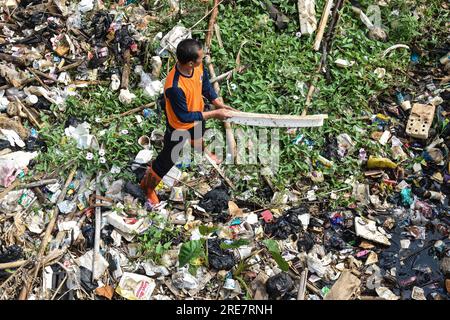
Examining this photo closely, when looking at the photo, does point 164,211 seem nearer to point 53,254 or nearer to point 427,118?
point 53,254

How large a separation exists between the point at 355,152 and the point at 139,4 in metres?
3.00

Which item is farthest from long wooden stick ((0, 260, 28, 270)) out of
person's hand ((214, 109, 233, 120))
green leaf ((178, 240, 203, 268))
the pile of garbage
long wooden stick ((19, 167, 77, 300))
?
person's hand ((214, 109, 233, 120))

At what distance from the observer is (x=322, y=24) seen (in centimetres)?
577

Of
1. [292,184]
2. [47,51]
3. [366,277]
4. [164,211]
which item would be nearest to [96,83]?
[47,51]

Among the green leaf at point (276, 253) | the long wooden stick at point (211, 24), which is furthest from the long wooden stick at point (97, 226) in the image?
the long wooden stick at point (211, 24)

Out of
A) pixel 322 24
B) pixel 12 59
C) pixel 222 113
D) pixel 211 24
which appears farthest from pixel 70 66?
pixel 322 24

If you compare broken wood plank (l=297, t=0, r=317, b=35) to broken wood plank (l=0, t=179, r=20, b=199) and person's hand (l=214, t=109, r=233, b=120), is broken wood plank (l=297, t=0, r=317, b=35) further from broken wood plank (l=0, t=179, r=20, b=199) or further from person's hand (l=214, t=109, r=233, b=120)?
broken wood plank (l=0, t=179, r=20, b=199)

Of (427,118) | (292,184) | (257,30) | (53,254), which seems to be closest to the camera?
(53,254)

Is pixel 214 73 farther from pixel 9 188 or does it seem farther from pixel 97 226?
pixel 9 188

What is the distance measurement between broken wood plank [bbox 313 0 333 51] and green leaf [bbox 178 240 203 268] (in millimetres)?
2841

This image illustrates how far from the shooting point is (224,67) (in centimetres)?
538

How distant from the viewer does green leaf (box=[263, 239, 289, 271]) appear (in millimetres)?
3987

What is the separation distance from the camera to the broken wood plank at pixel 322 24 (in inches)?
222

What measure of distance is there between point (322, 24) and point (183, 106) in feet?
8.75
